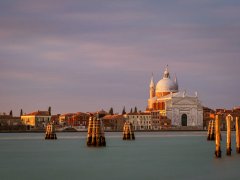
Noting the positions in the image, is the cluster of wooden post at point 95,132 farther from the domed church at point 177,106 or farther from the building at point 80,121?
the building at point 80,121

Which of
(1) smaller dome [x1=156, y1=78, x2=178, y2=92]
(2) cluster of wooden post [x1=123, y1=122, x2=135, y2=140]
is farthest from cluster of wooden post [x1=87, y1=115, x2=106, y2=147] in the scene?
(1) smaller dome [x1=156, y1=78, x2=178, y2=92]

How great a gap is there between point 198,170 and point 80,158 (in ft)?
34.4

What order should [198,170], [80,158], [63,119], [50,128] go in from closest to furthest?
[198,170]
[80,158]
[50,128]
[63,119]

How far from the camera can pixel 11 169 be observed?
112 ft

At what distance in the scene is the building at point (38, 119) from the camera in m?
140

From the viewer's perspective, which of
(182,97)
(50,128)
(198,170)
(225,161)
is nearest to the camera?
(198,170)

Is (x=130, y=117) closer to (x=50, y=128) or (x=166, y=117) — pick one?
(x=166, y=117)

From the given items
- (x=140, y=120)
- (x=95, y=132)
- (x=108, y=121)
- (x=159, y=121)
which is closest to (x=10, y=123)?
(x=108, y=121)

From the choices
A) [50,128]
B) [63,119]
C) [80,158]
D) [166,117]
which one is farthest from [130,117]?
[80,158]

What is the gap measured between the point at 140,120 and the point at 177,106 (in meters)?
9.02

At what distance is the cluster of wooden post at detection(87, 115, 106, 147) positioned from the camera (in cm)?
4622

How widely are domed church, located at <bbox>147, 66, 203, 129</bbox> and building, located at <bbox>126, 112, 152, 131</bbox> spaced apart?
2.79 metres

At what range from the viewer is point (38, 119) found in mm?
139750

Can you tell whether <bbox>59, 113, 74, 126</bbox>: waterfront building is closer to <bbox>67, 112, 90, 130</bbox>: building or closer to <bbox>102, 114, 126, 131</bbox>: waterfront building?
<bbox>67, 112, 90, 130</bbox>: building
